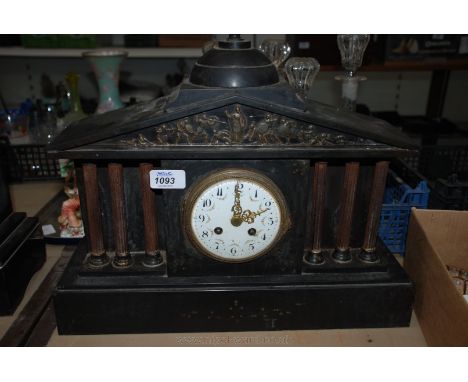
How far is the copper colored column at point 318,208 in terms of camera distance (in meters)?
0.93

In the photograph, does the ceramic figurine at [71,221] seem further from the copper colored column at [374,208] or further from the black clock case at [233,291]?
the copper colored column at [374,208]

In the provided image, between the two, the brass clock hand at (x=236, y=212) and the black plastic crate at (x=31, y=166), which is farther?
the black plastic crate at (x=31, y=166)

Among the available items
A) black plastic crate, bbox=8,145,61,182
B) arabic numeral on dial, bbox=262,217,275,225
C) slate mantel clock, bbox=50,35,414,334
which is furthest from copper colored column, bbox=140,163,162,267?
black plastic crate, bbox=8,145,61,182

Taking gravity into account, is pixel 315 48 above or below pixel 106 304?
above

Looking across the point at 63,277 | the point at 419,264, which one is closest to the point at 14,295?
the point at 63,277

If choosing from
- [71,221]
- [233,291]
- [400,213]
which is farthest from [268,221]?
A: [71,221]

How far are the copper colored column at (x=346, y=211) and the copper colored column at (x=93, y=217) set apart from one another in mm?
498

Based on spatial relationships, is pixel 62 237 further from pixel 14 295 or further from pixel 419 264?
pixel 419 264

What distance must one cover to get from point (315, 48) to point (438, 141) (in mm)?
624

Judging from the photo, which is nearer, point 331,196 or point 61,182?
point 331,196

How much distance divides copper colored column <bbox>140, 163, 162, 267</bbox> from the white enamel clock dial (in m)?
0.09

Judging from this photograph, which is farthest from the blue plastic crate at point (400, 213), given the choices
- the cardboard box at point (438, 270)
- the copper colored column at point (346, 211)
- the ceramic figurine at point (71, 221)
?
the ceramic figurine at point (71, 221)

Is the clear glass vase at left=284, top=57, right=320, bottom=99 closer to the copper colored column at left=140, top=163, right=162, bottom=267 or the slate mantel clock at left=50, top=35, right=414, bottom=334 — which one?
the slate mantel clock at left=50, top=35, right=414, bottom=334

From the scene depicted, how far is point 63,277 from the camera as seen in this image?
96cm
